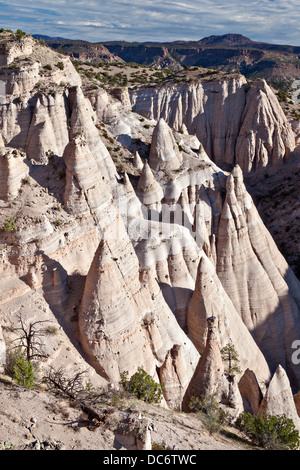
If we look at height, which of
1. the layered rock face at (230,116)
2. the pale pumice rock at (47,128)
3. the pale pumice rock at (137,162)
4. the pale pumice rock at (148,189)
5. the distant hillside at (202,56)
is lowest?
the pale pumice rock at (148,189)

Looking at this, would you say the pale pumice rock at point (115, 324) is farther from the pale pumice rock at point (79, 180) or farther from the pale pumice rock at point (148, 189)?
the pale pumice rock at point (148, 189)

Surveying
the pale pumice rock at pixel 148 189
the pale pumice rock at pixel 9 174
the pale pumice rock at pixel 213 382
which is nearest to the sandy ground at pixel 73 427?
the pale pumice rock at pixel 213 382

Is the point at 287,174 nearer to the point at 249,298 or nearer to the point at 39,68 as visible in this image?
the point at 249,298

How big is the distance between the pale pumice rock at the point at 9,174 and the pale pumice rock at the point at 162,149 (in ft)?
48.5

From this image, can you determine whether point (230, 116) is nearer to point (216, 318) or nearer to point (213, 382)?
point (216, 318)

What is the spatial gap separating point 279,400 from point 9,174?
1569cm

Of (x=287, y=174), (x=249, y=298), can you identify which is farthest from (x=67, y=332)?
(x=287, y=174)

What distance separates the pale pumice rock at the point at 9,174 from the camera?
53.3 feet

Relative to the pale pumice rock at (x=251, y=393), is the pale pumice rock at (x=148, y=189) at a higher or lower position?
higher

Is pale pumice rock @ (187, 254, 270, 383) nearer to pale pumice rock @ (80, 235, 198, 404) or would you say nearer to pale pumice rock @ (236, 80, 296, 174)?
pale pumice rock @ (80, 235, 198, 404)

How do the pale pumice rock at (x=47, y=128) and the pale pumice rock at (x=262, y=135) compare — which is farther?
the pale pumice rock at (x=262, y=135)

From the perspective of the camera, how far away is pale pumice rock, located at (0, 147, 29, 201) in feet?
53.3

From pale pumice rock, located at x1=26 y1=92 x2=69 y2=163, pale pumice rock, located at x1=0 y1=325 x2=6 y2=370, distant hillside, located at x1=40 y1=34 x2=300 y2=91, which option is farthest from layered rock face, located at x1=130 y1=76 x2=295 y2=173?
distant hillside, located at x1=40 y1=34 x2=300 y2=91

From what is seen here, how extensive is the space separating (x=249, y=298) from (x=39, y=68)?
22108 millimetres
